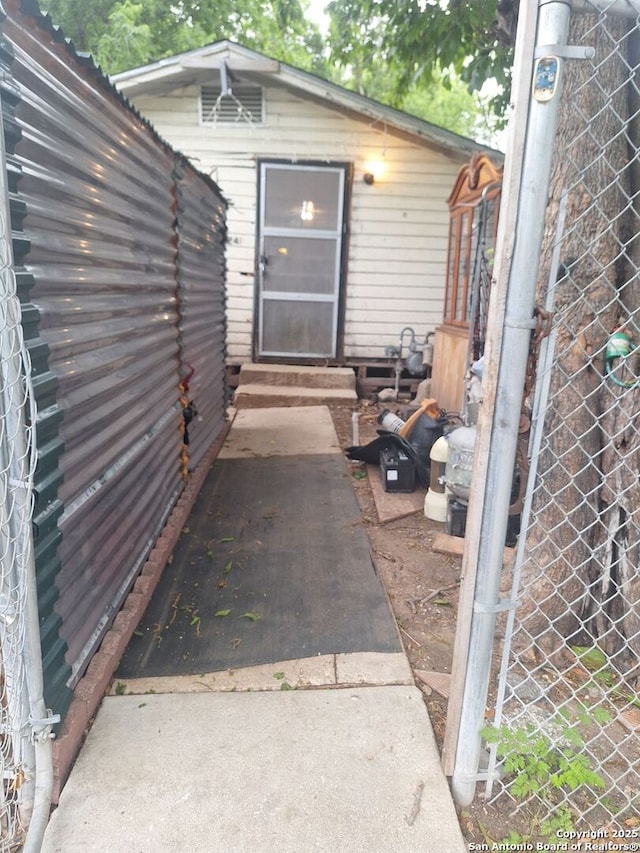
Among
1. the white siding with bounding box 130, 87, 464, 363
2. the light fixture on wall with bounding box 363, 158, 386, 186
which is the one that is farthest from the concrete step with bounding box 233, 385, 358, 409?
the light fixture on wall with bounding box 363, 158, 386, 186

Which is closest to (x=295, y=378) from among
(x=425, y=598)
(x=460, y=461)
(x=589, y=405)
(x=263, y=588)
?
(x=460, y=461)

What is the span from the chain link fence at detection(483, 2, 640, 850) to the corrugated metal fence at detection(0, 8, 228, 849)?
4.78ft

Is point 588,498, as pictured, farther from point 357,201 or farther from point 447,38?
point 357,201

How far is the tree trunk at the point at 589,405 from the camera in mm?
1945

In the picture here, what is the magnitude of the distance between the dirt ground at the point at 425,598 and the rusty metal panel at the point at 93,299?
127 centimetres

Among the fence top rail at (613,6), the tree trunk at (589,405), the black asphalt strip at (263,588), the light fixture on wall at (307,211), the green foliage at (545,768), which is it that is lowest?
the black asphalt strip at (263,588)

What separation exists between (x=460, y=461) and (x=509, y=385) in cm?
213

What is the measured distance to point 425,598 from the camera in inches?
113

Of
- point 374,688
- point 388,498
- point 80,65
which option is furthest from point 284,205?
point 374,688

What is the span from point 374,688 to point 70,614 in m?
1.13

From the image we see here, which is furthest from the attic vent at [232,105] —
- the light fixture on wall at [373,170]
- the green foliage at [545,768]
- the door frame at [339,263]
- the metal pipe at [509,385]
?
the green foliage at [545,768]

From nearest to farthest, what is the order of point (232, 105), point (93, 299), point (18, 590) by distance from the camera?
point (18, 590) → point (93, 299) → point (232, 105)

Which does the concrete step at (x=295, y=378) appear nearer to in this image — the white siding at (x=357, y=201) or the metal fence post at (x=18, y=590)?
the white siding at (x=357, y=201)

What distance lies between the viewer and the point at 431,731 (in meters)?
1.93
